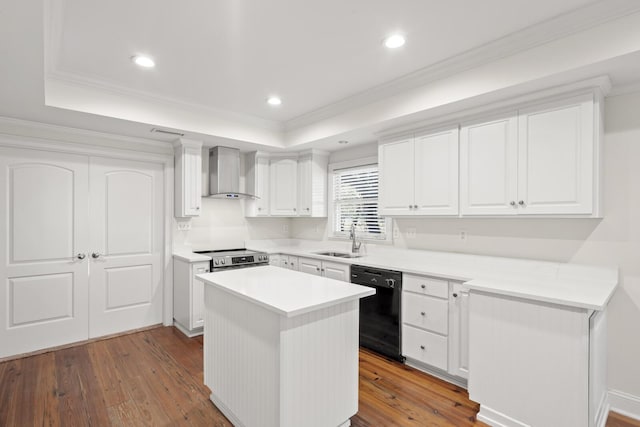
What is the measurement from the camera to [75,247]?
3.53m

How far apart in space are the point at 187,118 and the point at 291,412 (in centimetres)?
309

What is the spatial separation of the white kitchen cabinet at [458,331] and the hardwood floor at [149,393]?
7.1 inches

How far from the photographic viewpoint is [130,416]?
224 cm

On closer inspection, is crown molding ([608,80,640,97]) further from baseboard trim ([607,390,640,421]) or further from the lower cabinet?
baseboard trim ([607,390,640,421])

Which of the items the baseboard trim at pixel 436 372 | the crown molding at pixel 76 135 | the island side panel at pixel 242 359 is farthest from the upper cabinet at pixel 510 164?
the crown molding at pixel 76 135

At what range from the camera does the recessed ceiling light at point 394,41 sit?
225cm

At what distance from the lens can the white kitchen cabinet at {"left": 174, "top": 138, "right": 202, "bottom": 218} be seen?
395cm

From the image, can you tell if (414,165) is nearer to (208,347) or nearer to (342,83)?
(342,83)

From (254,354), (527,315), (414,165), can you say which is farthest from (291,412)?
(414,165)

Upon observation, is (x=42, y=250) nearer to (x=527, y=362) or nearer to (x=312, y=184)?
(x=312, y=184)

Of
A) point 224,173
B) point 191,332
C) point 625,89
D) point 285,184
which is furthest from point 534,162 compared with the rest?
point 191,332

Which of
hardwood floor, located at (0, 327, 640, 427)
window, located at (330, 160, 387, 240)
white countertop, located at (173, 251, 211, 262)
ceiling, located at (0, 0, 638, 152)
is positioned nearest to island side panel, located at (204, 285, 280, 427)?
hardwood floor, located at (0, 327, 640, 427)

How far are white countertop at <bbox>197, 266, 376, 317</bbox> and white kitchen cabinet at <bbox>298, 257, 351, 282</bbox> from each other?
1040 millimetres

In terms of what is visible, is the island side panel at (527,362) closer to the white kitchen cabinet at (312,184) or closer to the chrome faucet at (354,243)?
the chrome faucet at (354,243)
